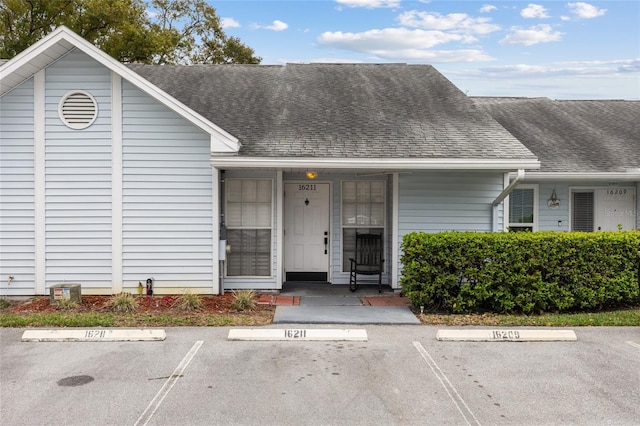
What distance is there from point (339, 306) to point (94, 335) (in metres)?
3.94

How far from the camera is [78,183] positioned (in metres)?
9.09

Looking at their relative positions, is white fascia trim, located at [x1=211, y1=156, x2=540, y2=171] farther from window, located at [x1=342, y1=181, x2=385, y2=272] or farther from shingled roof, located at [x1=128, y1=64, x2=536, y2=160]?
window, located at [x1=342, y1=181, x2=385, y2=272]

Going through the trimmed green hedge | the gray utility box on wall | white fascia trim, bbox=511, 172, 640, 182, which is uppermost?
white fascia trim, bbox=511, 172, 640, 182

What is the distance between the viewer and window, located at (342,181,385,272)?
10633mm

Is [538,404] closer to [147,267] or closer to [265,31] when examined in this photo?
[147,267]

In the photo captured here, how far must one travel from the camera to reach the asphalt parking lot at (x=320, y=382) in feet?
14.9

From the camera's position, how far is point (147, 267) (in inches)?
365

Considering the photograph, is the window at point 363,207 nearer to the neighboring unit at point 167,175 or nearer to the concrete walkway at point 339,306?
the neighboring unit at point 167,175

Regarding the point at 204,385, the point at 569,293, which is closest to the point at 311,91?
the point at 569,293

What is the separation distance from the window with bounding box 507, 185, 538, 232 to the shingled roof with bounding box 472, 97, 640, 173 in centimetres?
80

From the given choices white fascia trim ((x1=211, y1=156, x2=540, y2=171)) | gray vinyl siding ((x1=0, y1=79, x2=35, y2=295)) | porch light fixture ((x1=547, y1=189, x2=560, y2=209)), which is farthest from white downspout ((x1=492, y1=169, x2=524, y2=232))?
gray vinyl siding ((x1=0, y1=79, x2=35, y2=295))

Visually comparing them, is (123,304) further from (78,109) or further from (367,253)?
(367,253)

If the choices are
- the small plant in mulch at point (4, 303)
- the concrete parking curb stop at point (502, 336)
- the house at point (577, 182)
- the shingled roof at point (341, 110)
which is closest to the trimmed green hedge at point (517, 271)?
the concrete parking curb stop at point (502, 336)

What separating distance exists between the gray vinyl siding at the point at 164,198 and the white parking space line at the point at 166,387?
2957mm
